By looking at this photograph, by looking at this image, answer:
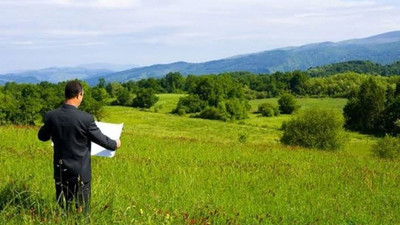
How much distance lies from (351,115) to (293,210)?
90198mm

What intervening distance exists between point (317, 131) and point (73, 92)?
139 ft

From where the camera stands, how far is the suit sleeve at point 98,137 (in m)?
5.85

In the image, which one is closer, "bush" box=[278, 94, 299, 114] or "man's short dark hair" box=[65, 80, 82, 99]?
"man's short dark hair" box=[65, 80, 82, 99]

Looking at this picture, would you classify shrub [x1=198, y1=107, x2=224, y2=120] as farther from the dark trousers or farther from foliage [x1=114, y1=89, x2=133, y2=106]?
the dark trousers

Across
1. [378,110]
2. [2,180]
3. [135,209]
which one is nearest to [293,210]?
[135,209]

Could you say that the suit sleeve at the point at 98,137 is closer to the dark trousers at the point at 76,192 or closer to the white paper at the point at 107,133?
the white paper at the point at 107,133

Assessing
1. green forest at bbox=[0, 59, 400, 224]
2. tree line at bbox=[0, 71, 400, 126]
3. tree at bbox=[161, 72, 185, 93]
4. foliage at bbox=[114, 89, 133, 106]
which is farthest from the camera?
tree at bbox=[161, 72, 185, 93]

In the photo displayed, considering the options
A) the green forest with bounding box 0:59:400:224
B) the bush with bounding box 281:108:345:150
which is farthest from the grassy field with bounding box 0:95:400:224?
the bush with bounding box 281:108:345:150

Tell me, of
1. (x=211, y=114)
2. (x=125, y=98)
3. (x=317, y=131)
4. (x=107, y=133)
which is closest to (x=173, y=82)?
(x=125, y=98)

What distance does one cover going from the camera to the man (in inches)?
229

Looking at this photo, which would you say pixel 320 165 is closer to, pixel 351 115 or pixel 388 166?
pixel 388 166

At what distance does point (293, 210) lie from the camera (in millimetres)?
7871

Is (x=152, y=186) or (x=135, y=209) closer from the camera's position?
(x=135, y=209)

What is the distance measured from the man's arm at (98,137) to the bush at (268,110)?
10717 centimetres
